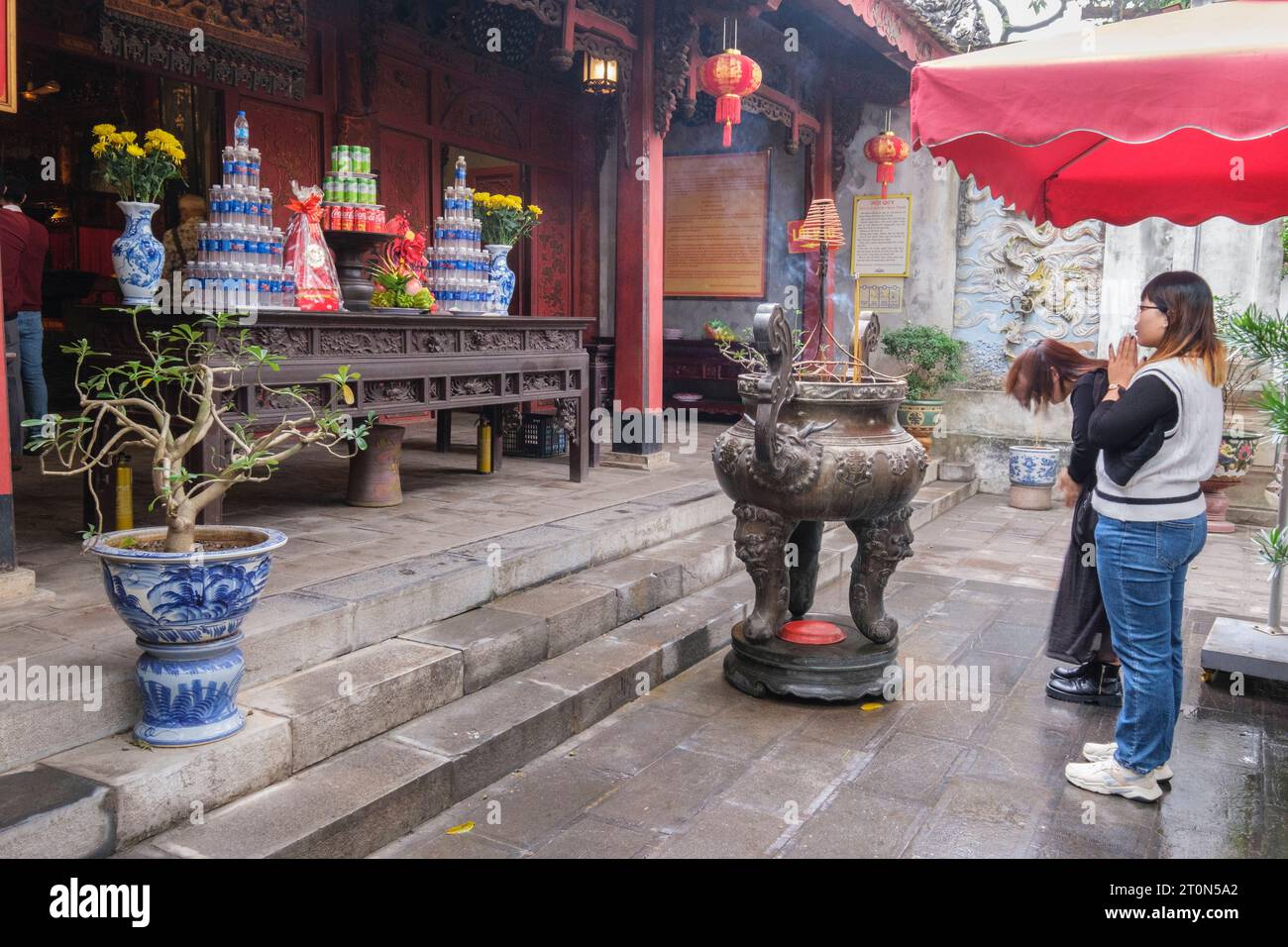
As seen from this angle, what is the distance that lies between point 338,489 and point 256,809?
3508mm

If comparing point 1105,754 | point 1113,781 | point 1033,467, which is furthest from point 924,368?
point 1113,781

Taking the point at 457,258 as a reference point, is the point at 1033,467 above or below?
below

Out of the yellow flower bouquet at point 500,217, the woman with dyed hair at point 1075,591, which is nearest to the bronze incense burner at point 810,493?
the woman with dyed hair at point 1075,591

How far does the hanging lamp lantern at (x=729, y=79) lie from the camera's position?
8.03 meters

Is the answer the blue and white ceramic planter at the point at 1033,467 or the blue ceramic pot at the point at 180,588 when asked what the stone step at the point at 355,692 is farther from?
the blue and white ceramic planter at the point at 1033,467

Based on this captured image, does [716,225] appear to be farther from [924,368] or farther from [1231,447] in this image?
[1231,447]

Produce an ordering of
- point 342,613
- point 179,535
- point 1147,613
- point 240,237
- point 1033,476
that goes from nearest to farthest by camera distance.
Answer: point 179,535 < point 1147,613 < point 342,613 < point 240,237 < point 1033,476

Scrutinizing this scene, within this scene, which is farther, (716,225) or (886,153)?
(716,225)

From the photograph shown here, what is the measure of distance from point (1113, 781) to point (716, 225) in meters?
9.72

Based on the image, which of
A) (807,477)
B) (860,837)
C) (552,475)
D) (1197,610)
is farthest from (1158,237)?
(860,837)

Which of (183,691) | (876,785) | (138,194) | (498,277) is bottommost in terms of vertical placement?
(876,785)

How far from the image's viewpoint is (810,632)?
15.0ft

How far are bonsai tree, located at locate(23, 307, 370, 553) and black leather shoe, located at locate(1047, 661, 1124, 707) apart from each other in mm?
3130

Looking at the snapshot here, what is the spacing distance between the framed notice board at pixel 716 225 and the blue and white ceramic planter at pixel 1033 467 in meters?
3.80
